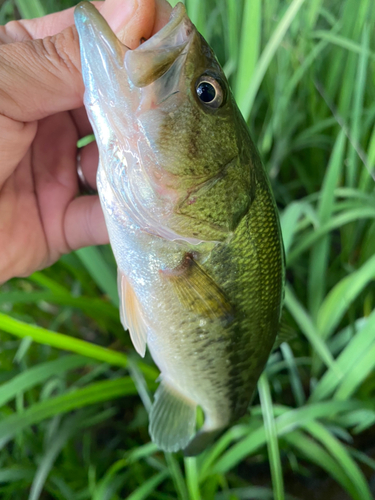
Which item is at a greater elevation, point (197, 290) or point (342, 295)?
point (197, 290)

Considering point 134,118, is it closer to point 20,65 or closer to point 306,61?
point 20,65

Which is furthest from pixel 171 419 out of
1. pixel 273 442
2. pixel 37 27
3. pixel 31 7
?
pixel 31 7

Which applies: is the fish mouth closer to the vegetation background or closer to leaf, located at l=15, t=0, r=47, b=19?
the vegetation background

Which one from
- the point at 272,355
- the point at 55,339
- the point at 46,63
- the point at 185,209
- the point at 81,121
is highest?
the point at 46,63

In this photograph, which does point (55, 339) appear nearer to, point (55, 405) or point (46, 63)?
point (55, 405)

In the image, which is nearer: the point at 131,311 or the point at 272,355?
the point at 131,311

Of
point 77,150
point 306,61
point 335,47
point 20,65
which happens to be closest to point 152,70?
point 20,65

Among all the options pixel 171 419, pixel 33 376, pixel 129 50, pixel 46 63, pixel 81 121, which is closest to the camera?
pixel 129 50
